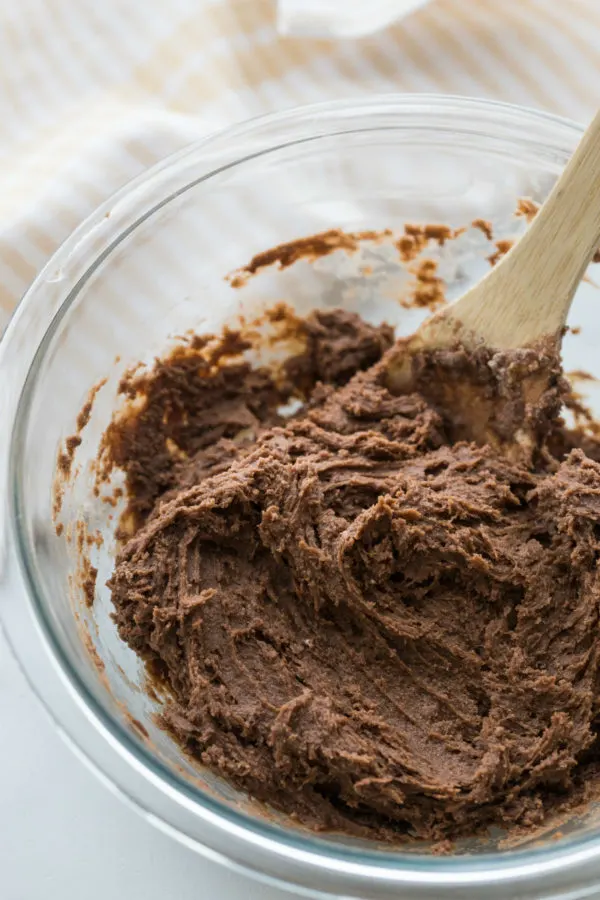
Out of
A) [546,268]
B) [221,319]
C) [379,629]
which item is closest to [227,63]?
[221,319]

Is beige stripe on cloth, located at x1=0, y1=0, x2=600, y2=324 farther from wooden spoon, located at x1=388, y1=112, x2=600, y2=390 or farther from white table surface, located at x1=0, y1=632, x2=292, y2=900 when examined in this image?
white table surface, located at x1=0, y1=632, x2=292, y2=900

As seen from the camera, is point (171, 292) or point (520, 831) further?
point (171, 292)

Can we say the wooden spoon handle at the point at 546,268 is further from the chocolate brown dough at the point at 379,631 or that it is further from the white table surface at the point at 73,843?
the white table surface at the point at 73,843

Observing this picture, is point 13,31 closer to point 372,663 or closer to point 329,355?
point 329,355

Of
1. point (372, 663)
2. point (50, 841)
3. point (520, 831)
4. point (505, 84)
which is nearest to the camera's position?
point (520, 831)

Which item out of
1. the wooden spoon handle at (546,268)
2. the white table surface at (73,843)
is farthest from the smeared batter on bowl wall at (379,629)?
the white table surface at (73,843)

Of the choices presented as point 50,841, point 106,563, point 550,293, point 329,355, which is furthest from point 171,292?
point 50,841
